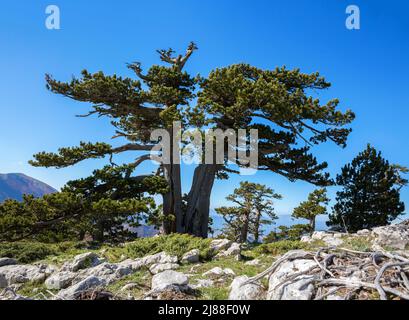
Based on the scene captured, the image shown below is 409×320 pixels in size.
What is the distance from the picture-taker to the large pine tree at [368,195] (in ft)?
67.6

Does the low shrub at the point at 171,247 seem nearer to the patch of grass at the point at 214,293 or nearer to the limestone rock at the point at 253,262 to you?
the limestone rock at the point at 253,262

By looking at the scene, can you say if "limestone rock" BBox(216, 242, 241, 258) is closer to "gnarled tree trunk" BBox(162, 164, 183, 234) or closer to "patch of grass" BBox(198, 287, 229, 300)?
"patch of grass" BBox(198, 287, 229, 300)

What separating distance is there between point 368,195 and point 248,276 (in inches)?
706

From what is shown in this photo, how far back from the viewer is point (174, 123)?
48.3ft

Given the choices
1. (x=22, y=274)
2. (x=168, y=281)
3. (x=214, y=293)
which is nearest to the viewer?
(x=168, y=281)

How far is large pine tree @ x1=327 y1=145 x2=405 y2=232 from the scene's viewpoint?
67.6 feet

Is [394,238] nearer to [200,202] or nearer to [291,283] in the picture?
[291,283]

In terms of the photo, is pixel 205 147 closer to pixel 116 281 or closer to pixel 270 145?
pixel 270 145

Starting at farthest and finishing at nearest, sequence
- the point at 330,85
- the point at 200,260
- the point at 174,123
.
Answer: the point at 330,85 → the point at 174,123 → the point at 200,260

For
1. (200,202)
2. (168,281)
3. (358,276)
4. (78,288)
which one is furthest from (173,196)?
(358,276)

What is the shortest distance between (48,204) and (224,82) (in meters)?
9.06

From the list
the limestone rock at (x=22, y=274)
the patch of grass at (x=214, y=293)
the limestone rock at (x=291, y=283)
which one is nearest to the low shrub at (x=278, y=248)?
the patch of grass at (x=214, y=293)

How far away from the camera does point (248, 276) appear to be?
6.19 m
